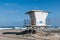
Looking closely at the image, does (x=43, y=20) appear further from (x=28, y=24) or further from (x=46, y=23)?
(x=28, y=24)

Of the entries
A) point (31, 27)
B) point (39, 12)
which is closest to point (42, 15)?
point (39, 12)

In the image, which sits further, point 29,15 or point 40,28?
point 29,15

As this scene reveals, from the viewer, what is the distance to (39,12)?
29.9 metres

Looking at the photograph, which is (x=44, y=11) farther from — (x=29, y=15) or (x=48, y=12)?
(x=29, y=15)

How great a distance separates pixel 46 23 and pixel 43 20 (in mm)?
833

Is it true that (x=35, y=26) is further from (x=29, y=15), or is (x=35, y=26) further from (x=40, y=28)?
(x=29, y=15)

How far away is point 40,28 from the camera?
98.7 ft

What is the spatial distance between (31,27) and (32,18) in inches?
63.3

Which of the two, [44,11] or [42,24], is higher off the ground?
[44,11]

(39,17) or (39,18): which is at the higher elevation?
(39,17)

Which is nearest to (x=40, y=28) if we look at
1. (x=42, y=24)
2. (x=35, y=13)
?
(x=42, y=24)

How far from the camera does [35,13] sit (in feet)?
97.6

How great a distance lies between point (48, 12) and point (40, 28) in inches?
124

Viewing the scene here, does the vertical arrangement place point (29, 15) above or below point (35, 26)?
above
